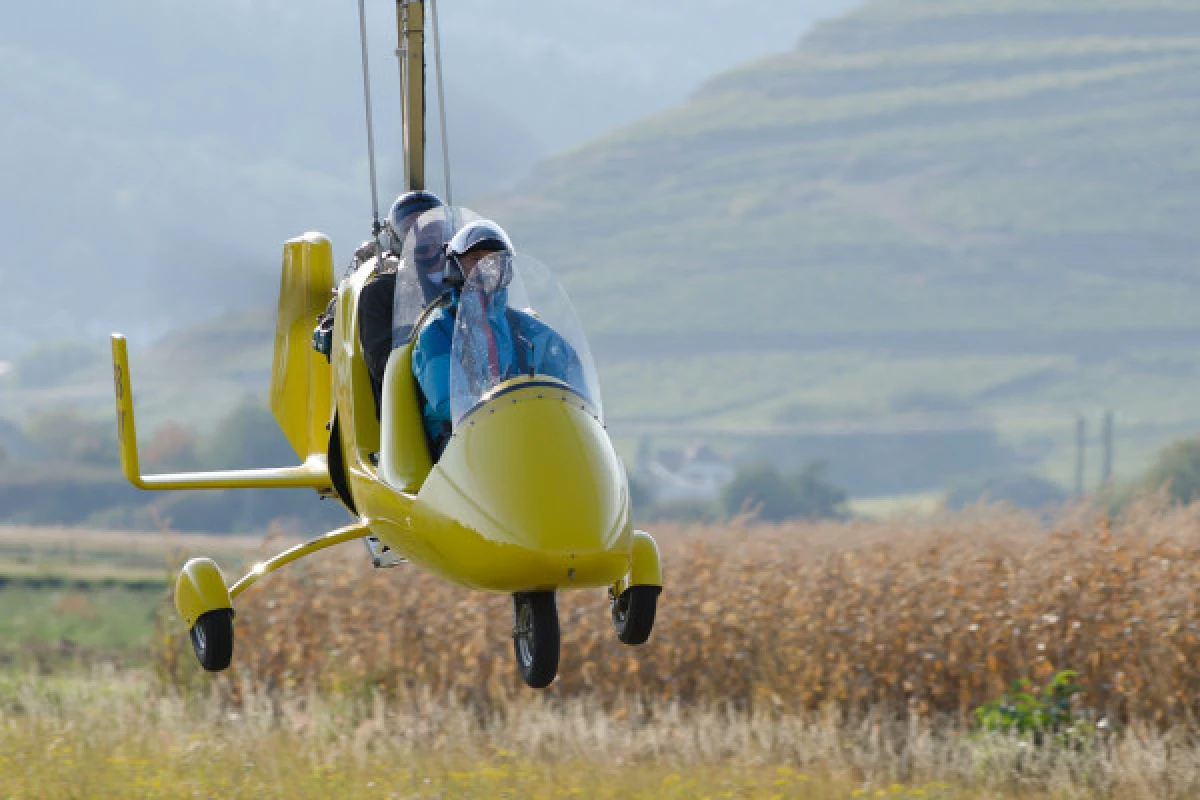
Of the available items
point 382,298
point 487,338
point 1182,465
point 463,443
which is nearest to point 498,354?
point 487,338

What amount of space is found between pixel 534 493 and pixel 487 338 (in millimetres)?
918

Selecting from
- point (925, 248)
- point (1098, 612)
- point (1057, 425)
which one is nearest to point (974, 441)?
point (1057, 425)

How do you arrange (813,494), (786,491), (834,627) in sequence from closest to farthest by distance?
(834,627) → (813,494) → (786,491)

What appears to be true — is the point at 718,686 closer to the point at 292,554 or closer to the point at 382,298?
the point at 292,554

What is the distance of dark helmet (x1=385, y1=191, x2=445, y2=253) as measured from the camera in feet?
31.1

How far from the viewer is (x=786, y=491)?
126 meters

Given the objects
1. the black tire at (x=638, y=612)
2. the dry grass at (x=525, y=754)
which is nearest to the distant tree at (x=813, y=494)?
the dry grass at (x=525, y=754)

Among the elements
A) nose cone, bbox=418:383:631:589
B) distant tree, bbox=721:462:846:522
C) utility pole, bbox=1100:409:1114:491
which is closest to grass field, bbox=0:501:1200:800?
nose cone, bbox=418:383:631:589

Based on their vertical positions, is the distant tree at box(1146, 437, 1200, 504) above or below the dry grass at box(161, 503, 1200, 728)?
above

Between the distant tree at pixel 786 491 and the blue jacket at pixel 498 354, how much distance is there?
11382 cm

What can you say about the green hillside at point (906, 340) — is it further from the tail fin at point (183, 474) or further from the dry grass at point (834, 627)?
the tail fin at point (183, 474)

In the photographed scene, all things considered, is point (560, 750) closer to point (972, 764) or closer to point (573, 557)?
point (972, 764)

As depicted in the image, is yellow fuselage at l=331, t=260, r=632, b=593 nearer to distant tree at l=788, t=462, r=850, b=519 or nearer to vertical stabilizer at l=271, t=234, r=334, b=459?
vertical stabilizer at l=271, t=234, r=334, b=459

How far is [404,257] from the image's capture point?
880cm
